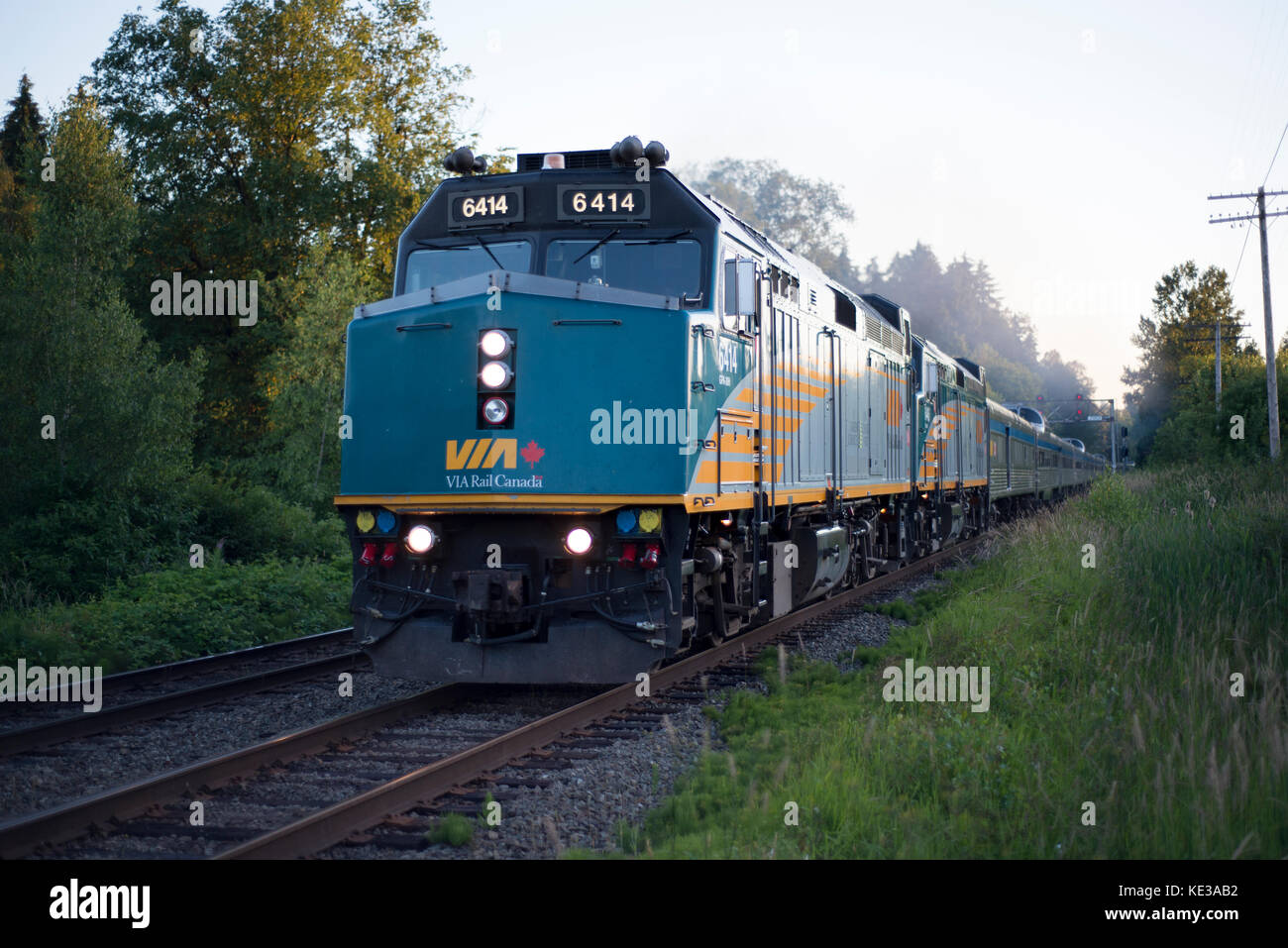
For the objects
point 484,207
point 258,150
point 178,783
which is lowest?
point 178,783

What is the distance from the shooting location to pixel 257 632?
12484 mm

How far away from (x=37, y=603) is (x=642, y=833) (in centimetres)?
1192

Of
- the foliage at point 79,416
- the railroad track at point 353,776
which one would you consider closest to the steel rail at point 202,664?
the railroad track at point 353,776

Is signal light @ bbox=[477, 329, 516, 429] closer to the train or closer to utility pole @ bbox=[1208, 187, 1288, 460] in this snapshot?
the train

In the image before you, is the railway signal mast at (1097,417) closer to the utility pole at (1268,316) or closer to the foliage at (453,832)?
the utility pole at (1268,316)

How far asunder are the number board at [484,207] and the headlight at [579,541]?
2.68 m

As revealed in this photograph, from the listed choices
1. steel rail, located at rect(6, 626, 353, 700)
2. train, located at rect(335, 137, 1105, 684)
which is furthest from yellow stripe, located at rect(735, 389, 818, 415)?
steel rail, located at rect(6, 626, 353, 700)

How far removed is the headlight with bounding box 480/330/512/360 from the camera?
7.77m

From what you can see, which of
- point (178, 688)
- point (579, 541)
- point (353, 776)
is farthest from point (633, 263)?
point (178, 688)

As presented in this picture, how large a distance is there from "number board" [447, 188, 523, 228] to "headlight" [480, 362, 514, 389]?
1496mm

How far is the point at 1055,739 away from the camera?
606cm

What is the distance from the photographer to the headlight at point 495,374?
7.76 m

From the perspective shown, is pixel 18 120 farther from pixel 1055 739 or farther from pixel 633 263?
pixel 1055 739

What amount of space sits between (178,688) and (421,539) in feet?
9.98
